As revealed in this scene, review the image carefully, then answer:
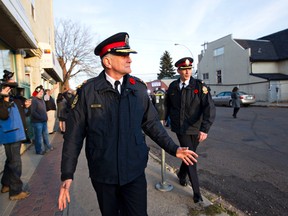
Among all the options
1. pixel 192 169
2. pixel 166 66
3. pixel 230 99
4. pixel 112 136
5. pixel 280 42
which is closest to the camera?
pixel 112 136

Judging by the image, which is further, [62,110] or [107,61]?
Answer: [62,110]

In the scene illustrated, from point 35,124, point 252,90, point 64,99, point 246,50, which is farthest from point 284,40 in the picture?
point 35,124

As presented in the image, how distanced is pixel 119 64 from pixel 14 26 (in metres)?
3.97

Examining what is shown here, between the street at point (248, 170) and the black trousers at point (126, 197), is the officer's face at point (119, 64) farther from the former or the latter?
the street at point (248, 170)

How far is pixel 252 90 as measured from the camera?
89.3 feet

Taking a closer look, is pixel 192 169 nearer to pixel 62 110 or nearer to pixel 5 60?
pixel 5 60

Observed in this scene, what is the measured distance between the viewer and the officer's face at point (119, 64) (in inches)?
84.3

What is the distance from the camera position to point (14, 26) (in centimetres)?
497

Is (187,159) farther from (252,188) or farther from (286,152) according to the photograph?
(286,152)

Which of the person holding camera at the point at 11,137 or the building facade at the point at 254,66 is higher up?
the building facade at the point at 254,66

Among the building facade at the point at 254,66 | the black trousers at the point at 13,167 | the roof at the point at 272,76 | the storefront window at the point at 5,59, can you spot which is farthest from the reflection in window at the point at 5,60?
the roof at the point at 272,76

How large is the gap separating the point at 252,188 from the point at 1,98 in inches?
168

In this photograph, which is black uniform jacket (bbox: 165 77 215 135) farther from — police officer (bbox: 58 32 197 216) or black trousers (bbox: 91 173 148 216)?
black trousers (bbox: 91 173 148 216)

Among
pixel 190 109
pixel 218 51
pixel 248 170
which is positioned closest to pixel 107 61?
pixel 190 109
